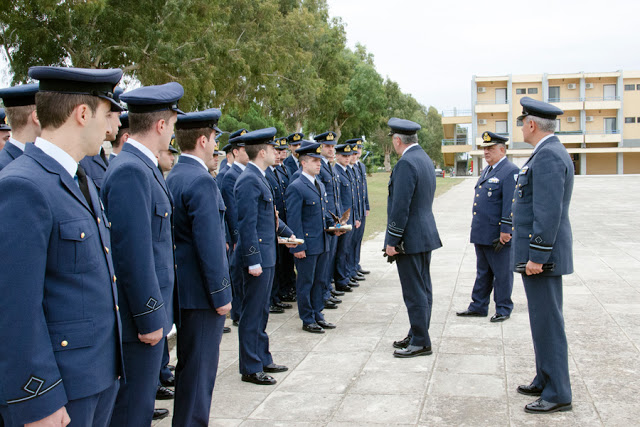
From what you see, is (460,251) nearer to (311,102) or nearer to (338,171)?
(338,171)

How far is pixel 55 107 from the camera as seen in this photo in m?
2.40

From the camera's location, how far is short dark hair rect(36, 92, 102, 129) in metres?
2.40

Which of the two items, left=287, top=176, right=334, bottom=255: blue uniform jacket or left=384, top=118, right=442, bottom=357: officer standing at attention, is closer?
left=384, top=118, right=442, bottom=357: officer standing at attention

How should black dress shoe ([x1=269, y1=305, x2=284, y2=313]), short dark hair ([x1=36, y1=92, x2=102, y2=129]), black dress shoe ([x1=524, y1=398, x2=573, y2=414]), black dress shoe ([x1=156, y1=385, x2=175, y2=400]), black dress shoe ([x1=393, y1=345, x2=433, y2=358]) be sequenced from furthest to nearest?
1. black dress shoe ([x1=269, y1=305, x2=284, y2=313])
2. black dress shoe ([x1=393, y1=345, x2=433, y2=358])
3. black dress shoe ([x1=156, y1=385, x2=175, y2=400])
4. black dress shoe ([x1=524, y1=398, x2=573, y2=414])
5. short dark hair ([x1=36, y1=92, x2=102, y2=129])

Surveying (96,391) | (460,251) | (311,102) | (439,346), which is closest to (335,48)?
(311,102)

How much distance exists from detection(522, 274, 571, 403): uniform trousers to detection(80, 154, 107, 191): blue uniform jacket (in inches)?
138

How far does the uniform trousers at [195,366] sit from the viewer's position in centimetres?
386

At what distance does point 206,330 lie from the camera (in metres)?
3.93

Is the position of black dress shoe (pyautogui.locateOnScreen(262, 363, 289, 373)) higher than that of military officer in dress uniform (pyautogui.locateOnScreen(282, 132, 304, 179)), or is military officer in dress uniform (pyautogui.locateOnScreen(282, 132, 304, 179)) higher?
military officer in dress uniform (pyautogui.locateOnScreen(282, 132, 304, 179))

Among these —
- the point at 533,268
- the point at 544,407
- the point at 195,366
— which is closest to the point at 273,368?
the point at 195,366

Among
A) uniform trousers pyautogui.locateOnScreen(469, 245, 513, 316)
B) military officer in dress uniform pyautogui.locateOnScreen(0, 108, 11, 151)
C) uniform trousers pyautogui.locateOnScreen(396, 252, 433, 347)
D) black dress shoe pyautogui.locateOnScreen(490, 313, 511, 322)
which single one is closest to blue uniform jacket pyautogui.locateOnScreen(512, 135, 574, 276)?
uniform trousers pyautogui.locateOnScreen(396, 252, 433, 347)

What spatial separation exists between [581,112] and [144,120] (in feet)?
230

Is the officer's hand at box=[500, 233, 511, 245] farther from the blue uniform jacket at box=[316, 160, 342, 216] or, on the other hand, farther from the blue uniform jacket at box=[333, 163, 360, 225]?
the blue uniform jacket at box=[333, 163, 360, 225]

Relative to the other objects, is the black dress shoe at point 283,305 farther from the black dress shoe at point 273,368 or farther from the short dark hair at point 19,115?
the short dark hair at point 19,115
